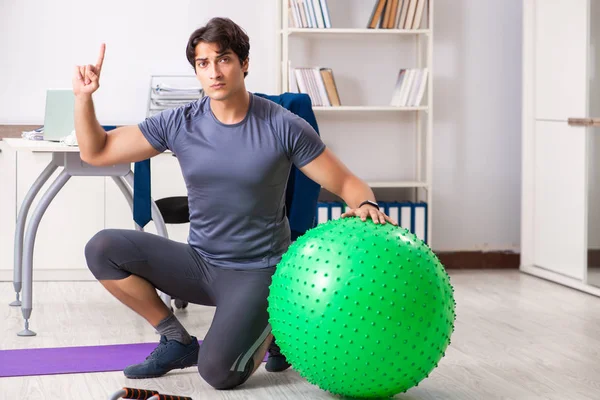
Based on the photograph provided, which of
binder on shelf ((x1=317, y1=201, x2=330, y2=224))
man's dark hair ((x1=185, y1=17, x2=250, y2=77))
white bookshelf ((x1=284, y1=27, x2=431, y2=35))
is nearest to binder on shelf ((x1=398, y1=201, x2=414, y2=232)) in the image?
binder on shelf ((x1=317, y1=201, x2=330, y2=224))

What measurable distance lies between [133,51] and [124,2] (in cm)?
27

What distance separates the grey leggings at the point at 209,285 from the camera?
279 centimetres

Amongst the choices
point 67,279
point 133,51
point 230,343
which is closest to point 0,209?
point 67,279

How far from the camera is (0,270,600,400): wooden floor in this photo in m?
2.83

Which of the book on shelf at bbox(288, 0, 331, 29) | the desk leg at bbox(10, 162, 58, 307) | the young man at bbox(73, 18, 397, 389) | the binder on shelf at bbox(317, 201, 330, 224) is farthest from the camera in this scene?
the binder on shelf at bbox(317, 201, 330, 224)

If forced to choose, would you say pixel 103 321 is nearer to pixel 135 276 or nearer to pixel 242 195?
pixel 135 276

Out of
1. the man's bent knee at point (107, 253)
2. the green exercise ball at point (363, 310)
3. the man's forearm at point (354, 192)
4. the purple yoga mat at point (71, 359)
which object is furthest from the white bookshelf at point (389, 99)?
the green exercise ball at point (363, 310)

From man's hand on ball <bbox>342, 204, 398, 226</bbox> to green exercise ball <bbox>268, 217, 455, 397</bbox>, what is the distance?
0.13 feet

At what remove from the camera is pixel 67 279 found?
491cm

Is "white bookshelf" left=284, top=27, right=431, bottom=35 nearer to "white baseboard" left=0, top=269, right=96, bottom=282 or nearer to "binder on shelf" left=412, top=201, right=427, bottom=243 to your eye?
"binder on shelf" left=412, top=201, right=427, bottom=243

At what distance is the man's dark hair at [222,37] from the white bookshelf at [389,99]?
211 cm

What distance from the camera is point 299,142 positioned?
9.31 ft

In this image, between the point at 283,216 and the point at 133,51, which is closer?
the point at 283,216

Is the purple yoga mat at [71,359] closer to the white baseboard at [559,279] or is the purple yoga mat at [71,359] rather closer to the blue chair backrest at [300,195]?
the blue chair backrest at [300,195]
